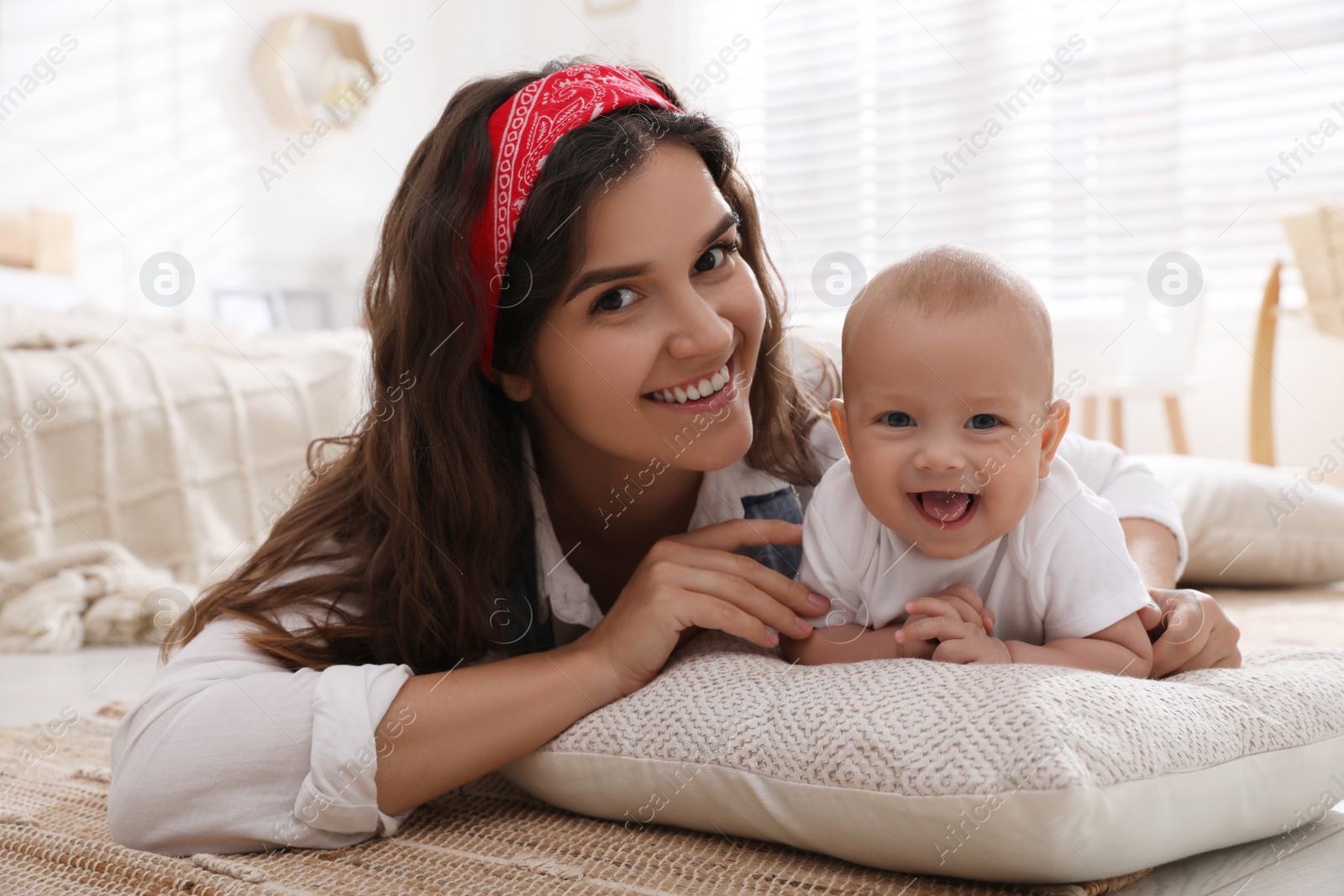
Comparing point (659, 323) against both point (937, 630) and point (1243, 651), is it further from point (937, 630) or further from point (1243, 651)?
point (1243, 651)

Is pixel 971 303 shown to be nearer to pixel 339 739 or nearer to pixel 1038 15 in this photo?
pixel 339 739

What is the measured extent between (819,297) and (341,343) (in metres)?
2.24

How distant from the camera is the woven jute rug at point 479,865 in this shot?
0.81 meters

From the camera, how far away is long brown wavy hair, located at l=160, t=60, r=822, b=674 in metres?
1.10

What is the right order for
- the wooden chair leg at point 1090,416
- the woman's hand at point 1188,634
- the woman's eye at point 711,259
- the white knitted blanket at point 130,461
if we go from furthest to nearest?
1. the wooden chair leg at point 1090,416
2. the white knitted blanket at point 130,461
3. the woman's eye at point 711,259
4. the woman's hand at point 1188,634

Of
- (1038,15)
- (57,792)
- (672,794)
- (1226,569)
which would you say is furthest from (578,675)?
(1038,15)

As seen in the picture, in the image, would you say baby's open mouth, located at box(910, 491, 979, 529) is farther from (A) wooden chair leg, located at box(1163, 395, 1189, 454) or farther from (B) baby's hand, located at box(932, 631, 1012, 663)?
(A) wooden chair leg, located at box(1163, 395, 1189, 454)

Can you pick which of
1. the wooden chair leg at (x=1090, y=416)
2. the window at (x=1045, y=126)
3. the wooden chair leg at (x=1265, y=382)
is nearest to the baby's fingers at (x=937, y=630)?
the wooden chair leg at (x=1265, y=382)

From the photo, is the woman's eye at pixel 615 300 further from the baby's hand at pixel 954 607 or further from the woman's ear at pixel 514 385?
the baby's hand at pixel 954 607

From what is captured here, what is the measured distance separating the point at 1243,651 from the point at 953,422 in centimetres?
73

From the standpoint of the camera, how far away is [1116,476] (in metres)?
1.39

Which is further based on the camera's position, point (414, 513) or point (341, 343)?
point (341, 343)

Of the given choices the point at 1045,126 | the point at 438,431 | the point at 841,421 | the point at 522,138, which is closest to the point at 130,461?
the point at 438,431

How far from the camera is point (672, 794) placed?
0.91 meters
